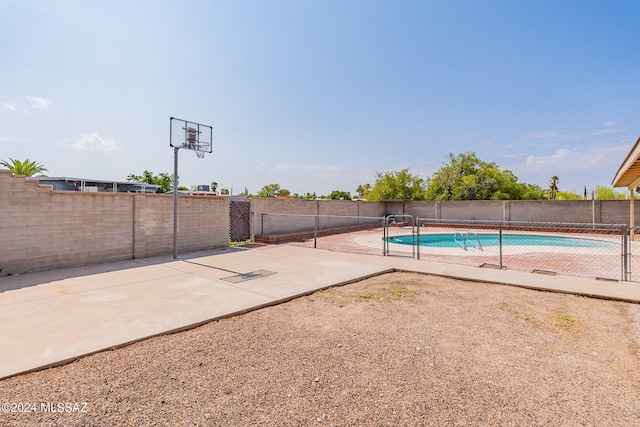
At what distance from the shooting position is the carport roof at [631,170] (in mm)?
6702

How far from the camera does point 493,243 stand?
1352 centimetres

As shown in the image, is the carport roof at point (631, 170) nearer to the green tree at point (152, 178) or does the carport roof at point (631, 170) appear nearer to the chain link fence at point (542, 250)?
the chain link fence at point (542, 250)

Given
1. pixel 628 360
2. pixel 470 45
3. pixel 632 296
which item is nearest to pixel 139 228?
pixel 628 360

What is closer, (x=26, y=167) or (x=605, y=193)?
(x=26, y=167)

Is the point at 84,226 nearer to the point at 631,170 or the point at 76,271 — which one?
the point at 76,271

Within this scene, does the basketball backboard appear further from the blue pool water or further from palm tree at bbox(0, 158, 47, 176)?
palm tree at bbox(0, 158, 47, 176)

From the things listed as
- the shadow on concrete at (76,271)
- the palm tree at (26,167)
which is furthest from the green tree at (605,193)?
the palm tree at (26,167)

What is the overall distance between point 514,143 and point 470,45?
16.0 metres

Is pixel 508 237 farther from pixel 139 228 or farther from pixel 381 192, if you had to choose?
pixel 139 228

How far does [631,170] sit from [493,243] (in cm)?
532

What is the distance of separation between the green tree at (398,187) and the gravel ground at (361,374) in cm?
2405

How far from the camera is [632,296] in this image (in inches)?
186

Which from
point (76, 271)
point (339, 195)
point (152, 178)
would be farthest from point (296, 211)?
point (339, 195)

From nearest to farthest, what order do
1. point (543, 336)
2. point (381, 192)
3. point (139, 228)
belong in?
1. point (543, 336)
2. point (139, 228)
3. point (381, 192)
